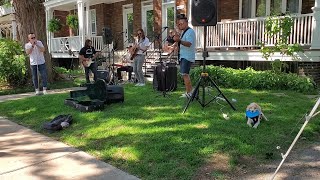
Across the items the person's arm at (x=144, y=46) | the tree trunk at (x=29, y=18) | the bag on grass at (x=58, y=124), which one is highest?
the tree trunk at (x=29, y=18)

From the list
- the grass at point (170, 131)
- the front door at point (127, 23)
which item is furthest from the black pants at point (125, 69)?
the front door at point (127, 23)

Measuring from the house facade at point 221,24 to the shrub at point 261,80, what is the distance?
2.78 ft

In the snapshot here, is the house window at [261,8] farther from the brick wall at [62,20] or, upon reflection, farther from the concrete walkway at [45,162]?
Result: the brick wall at [62,20]

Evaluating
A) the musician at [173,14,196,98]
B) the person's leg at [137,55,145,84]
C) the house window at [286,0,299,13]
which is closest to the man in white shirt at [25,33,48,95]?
the person's leg at [137,55,145,84]

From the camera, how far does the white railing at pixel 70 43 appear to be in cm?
1846

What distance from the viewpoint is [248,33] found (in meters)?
11.3

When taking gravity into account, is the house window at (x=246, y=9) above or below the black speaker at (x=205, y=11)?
above

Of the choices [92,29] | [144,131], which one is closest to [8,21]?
[92,29]

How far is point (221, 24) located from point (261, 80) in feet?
10.6

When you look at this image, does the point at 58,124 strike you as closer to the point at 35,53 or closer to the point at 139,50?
the point at 35,53

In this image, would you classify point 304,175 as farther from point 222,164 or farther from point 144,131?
point 144,131

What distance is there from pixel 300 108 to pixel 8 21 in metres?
31.2

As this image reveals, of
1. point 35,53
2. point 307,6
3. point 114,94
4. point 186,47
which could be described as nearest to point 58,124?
point 114,94

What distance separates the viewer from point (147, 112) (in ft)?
21.8
